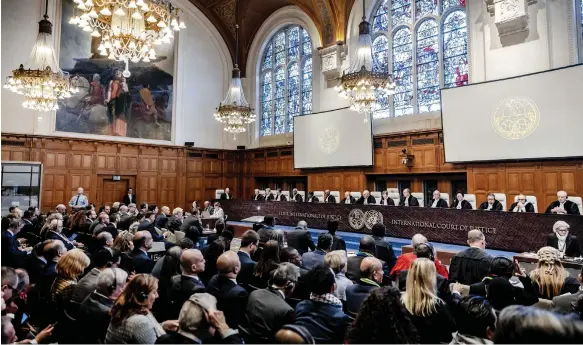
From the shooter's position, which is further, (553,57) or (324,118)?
(324,118)

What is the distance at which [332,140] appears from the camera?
13.0m

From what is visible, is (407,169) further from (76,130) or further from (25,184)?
(25,184)

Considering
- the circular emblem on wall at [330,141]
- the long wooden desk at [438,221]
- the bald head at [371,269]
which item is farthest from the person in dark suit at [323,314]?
the circular emblem on wall at [330,141]

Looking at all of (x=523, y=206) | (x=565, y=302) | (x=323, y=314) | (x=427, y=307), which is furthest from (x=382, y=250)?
(x=523, y=206)

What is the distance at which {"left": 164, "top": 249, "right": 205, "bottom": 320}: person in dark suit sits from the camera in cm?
282

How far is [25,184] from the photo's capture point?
11578mm

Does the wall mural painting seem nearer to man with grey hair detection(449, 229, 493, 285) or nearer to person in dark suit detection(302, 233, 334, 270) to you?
person in dark suit detection(302, 233, 334, 270)

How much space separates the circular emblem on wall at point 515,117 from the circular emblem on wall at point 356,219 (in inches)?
164

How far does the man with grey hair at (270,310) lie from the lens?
2238 millimetres

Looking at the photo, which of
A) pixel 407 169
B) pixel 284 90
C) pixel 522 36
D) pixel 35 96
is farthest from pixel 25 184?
pixel 522 36

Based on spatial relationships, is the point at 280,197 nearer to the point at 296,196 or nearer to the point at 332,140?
the point at 296,196

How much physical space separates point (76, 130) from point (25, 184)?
2423 millimetres

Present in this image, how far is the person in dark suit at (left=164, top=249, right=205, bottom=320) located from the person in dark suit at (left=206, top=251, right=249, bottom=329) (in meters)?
0.15

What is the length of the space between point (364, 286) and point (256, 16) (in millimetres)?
15797
